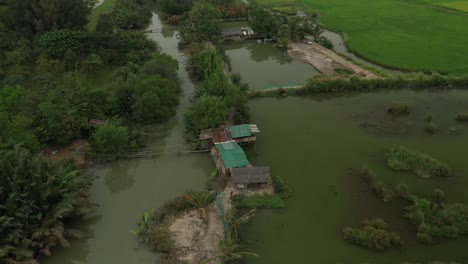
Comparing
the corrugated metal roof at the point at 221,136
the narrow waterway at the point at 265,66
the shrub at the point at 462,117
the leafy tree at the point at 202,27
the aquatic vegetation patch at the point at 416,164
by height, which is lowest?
the aquatic vegetation patch at the point at 416,164

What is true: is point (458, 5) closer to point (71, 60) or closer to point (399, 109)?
point (399, 109)

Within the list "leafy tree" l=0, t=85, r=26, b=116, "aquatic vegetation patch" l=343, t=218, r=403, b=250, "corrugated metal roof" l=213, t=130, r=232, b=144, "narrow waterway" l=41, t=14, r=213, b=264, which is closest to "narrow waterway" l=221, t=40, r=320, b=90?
"corrugated metal roof" l=213, t=130, r=232, b=144

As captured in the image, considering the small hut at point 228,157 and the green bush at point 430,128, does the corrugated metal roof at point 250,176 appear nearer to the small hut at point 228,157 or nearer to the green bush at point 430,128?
the small hut at point 228,157

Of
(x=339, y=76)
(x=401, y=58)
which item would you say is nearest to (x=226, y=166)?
(x=339, y=76)


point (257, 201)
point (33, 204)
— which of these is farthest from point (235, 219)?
point (33, 204)

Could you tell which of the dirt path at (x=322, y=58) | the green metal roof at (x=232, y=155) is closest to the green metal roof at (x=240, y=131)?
the green metal roof at (x=232, y=155)

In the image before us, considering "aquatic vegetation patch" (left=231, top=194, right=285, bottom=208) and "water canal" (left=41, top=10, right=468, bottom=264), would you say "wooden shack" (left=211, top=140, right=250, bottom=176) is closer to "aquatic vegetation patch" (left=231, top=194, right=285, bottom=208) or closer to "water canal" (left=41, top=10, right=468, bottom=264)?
"water canal" (left=41, top=10, right=468, bottom=264)

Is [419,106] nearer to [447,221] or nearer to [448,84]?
[448,84]
